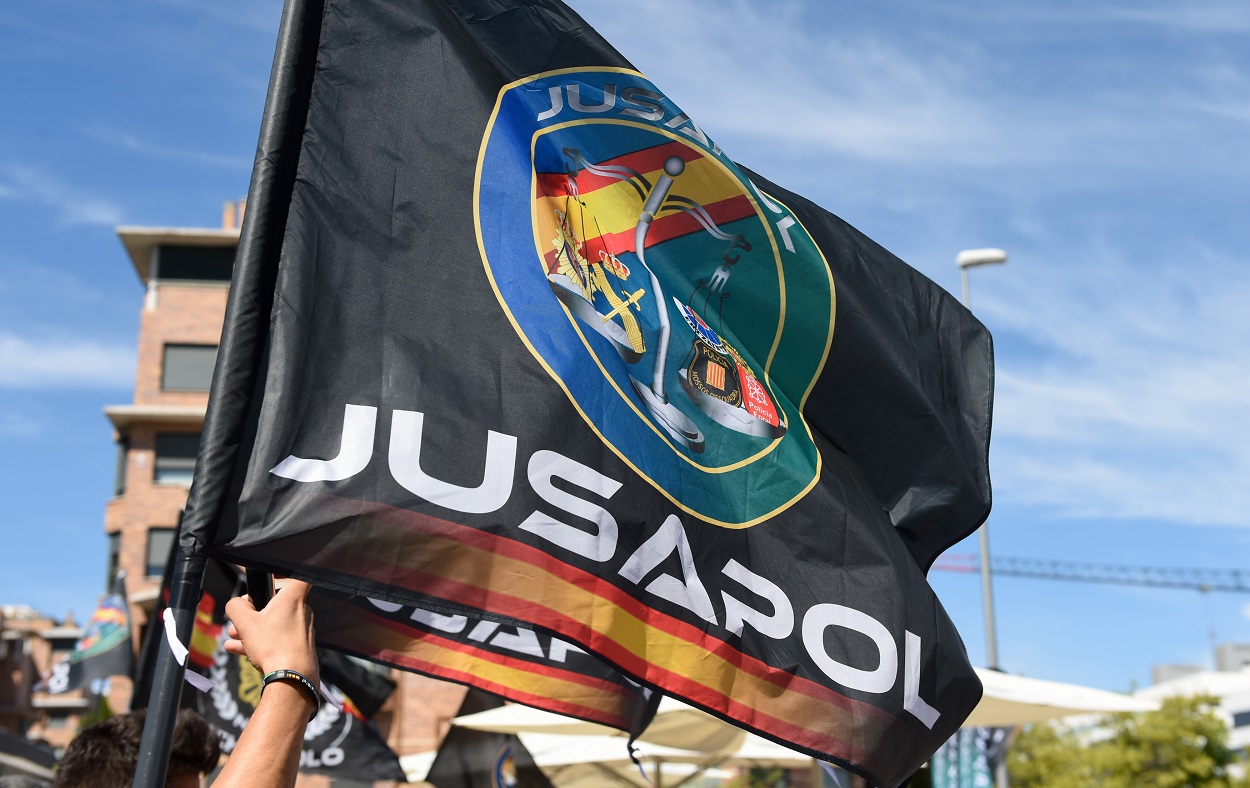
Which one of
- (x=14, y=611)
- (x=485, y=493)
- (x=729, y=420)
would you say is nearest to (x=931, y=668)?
(x=729, y=420)

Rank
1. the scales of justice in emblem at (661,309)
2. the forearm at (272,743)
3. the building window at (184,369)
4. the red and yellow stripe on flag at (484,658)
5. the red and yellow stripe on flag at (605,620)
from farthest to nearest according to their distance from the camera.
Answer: the building window at (184,369) < the red and yellow stripe on flag at (484,658) < the scales of justice in emblem at (661,309) < the red and yellow stripe on flag at (605,620) < the forearm at (272,743)

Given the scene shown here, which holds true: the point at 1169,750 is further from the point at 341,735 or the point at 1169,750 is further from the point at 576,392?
the point at 576,392

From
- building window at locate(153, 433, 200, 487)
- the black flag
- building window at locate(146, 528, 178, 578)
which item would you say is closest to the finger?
the black flag

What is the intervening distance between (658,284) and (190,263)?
4119cm

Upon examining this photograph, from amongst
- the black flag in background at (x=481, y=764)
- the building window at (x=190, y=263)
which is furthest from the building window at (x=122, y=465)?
the black flag in background at (x=481, y=764)

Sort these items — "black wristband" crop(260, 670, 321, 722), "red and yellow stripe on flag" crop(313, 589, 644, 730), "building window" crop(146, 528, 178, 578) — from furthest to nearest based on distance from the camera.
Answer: "building window" crop(146, 528, 178, 578) < "red and yellow stripe on flag" crop(313, 589, 644, 730) < "black wristband" crop(260, 670, 321, 722)

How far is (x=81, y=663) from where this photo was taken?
13.3m

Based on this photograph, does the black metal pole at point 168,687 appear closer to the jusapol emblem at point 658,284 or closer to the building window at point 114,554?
the jusapol emblem at point 658,284

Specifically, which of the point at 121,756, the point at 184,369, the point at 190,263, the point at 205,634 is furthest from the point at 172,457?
the point at 121,756

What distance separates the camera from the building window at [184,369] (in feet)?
134

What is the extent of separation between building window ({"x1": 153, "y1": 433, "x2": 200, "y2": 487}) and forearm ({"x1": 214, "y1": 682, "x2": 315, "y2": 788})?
133 ft

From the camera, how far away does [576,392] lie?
3311 millimetres

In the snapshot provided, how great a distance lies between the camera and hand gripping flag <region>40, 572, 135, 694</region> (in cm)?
1319

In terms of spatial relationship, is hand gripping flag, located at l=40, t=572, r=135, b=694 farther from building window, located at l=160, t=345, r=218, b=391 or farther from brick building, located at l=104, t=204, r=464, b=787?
building window, located at l=160, t=345, r=218, b=391
